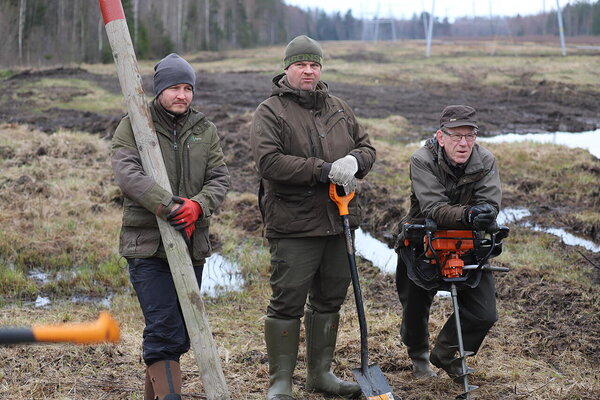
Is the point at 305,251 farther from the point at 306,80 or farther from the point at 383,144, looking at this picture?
the point at 383,144

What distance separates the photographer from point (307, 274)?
4422mm

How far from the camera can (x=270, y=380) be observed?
4.55 metres

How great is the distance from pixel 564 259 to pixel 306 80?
4870 millimetres

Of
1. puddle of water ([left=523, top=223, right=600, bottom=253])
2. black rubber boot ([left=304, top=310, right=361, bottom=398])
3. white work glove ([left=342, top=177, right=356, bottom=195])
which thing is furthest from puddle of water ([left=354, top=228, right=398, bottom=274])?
white work glove ([left=342, top=177, right=356, bottom=195])

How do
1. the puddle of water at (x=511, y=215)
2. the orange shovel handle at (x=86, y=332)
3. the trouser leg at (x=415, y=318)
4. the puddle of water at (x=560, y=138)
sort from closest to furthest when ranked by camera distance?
the orange shovel handle at (x=86, y=332), the trouser leg at (x=415, y=318), the puddle of water at (x=511, y=215), the puddle of water at (x=560, y=138)

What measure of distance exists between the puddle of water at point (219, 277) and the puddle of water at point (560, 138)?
415 inches

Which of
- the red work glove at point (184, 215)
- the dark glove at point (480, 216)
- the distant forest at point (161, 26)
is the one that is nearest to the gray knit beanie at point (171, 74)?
the red work glove at point (184, 215)

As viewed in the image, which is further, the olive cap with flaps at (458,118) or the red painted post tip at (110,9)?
the olive cap with flaps at (458,118)

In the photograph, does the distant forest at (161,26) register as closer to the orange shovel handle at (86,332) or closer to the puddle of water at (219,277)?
the puddle of water at (219,277)

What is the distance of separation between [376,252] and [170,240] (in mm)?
5269

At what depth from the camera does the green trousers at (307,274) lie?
439cm

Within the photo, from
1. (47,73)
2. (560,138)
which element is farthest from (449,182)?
(47,73)

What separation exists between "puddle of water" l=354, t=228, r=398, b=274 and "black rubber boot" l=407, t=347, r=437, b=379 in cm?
281

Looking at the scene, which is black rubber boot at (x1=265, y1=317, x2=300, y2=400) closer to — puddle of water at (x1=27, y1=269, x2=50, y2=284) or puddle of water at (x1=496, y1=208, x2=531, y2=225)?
puddle of water at (x1=27, y1=269, x2=50, y2=284)
